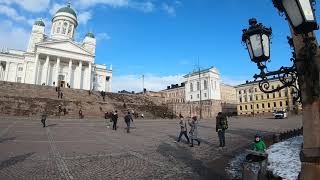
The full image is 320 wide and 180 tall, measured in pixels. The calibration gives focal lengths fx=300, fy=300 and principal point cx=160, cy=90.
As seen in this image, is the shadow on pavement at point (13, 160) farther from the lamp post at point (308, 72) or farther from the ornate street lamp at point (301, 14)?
the ornate street lamp at point (301, 14)

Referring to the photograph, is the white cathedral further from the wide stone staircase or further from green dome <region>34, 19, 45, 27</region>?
the wide stone staircase

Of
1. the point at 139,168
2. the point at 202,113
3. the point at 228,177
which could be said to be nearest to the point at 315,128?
the point at 228,177

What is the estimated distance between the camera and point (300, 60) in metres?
Answer: 4.10

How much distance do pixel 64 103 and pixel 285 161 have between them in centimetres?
4026

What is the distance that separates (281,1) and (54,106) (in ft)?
143

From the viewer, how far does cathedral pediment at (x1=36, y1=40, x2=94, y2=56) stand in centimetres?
7239

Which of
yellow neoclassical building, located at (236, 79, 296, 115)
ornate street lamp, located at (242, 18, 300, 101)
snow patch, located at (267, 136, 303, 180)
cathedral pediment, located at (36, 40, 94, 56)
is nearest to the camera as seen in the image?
ornate street lamp, located at (242, 18, 300, 101)

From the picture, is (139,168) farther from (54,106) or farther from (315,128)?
(54,106)

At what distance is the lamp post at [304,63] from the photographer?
11.9ft

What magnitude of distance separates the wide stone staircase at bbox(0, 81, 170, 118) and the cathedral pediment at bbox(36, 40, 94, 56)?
23.7 metres

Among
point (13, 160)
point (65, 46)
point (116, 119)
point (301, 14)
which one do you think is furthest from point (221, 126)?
point (65, 46)

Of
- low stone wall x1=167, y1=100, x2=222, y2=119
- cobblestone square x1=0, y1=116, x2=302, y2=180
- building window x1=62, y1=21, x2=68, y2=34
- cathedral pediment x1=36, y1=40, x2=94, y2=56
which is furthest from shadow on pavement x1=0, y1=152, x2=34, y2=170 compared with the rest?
building window x1=62, y1=21, x2=68, y2=34

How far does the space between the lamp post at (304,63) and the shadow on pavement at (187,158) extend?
4.86 metres

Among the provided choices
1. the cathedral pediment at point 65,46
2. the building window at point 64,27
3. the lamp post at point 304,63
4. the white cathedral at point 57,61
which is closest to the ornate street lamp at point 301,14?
the lamp post at point 304,63
